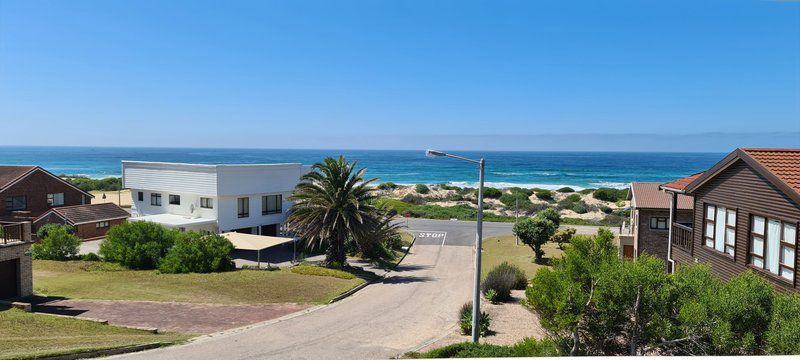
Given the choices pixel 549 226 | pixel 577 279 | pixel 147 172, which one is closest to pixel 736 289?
pixel 577 279

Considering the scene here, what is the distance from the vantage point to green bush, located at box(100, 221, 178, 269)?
98.1 feet

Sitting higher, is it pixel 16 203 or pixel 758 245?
pixel 758 245

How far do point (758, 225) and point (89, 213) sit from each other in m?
41.5

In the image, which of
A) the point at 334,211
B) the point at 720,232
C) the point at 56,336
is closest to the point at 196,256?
the point at 334,211

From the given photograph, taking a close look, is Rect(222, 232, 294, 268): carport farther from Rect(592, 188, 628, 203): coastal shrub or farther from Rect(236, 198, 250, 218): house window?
Rect(592, 188, 628, 203): coastal shrub

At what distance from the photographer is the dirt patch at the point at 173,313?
1963 centimetres

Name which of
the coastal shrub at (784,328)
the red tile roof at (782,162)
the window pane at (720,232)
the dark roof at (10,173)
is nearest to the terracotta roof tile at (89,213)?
the dark roof at (10,173)

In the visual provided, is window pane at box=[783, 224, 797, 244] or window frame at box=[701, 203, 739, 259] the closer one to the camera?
window pane at box=[783, 224, 797, 244]

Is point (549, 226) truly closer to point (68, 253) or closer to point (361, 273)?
point (361, 273)

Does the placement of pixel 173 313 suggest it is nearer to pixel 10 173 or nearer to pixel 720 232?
pixel 720 232

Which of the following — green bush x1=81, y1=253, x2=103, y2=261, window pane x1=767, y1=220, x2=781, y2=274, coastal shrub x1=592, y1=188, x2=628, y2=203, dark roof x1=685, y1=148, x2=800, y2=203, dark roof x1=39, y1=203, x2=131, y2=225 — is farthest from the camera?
coastal shrub x1=592, y1=188, x2=628, y2=203

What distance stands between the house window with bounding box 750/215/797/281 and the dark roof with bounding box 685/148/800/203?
1000 mm

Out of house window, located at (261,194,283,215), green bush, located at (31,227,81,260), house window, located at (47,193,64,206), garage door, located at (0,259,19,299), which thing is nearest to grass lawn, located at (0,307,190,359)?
garage door, located at (0,259,19,299)

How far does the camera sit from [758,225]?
51.6ft
